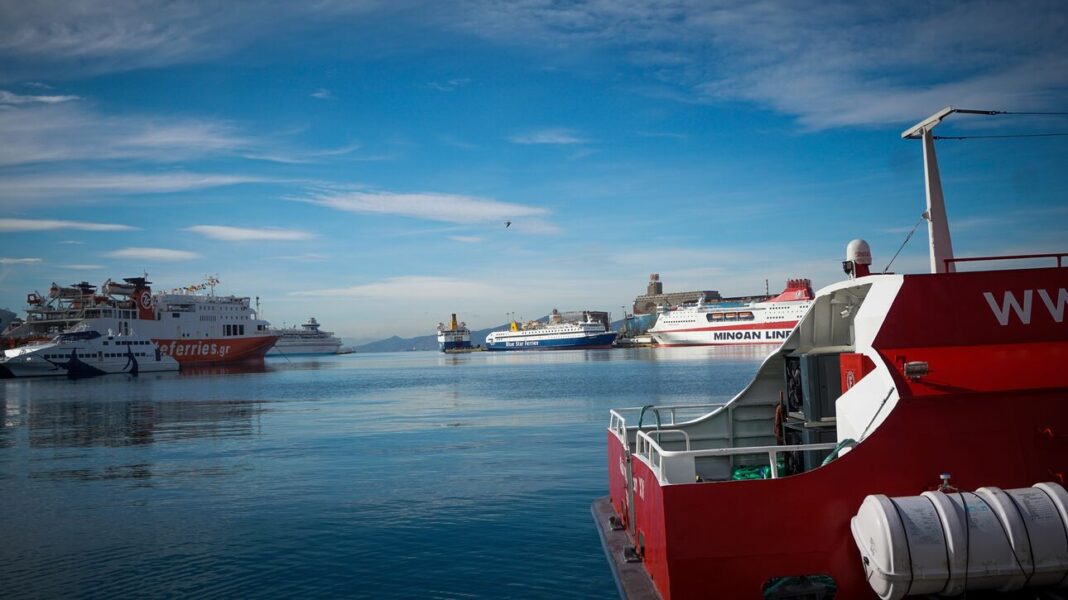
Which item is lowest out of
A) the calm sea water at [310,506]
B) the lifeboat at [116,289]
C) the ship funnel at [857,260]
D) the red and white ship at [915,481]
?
the calm sea water at [310,506]

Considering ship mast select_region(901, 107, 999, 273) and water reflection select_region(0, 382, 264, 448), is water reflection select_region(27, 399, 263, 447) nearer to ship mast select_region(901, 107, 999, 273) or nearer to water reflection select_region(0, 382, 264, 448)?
water reflection select_region(0, 382, 264, 448)

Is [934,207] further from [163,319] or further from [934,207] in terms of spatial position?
[163,319]

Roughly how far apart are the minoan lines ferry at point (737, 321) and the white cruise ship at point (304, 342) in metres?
94.9

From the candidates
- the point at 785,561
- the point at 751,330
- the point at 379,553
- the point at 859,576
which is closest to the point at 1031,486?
the point at 859,576

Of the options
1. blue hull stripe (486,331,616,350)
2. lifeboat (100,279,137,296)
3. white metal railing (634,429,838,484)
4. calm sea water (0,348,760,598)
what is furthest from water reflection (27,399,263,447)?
blue hull stripe (486,331,616,350)

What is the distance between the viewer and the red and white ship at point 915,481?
6.37m

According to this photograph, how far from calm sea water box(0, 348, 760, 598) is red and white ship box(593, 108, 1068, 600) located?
3.62 m

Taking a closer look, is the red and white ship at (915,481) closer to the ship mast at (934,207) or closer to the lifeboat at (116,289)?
the ship mast at (934,207)

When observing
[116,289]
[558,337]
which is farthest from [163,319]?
[558,337]

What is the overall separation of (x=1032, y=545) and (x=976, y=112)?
220 inches

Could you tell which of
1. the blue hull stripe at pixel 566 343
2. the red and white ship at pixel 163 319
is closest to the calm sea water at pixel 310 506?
the red and white ship at pixel 163 319

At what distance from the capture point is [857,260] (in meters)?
9.41

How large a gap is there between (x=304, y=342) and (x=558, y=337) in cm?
7153

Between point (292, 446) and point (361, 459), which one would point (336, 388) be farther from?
point (361, 459)
